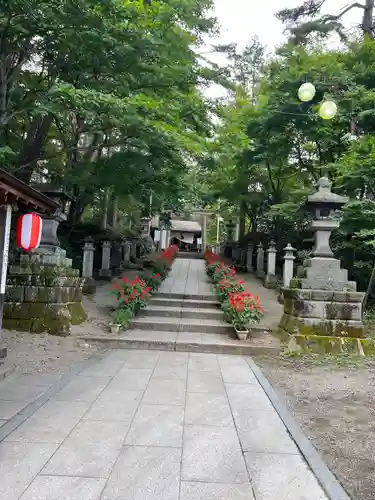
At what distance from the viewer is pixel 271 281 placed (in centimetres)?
1541

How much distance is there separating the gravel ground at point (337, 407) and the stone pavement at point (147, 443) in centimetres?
34

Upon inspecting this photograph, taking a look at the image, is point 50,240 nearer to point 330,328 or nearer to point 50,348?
point 50,348

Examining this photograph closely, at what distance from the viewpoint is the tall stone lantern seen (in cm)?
776

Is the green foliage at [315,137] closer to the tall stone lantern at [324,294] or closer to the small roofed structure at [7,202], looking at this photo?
the tall stone lantern at [324,294]

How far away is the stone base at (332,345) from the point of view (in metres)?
7.52

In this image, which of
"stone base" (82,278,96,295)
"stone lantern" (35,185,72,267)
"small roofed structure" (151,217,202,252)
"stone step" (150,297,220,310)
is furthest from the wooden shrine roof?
"small roofed structure" (151,217,202,252)

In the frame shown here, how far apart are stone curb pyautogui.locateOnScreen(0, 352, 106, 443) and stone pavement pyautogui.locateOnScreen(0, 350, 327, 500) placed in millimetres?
20

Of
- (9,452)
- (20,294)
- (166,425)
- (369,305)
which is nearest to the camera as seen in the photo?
(9,452)

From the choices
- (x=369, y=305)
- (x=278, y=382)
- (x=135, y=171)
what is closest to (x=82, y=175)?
(x=135, y=171)

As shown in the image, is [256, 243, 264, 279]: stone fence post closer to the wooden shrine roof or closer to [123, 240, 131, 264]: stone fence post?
[123, 240, 131, 264]: stone fence post

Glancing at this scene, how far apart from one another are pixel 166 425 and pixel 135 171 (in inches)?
288

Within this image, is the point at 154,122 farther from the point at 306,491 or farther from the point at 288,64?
the point at 288,64

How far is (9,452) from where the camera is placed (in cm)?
332

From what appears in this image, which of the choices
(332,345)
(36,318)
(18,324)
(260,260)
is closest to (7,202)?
(36,318)
